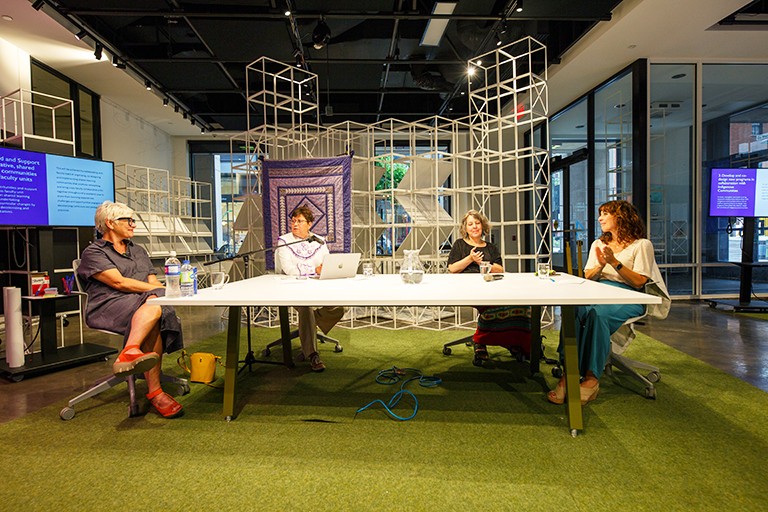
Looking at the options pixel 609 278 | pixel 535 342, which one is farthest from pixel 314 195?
pixel 609 278

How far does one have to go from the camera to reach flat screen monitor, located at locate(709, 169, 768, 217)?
203 inches

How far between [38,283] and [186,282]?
6.68 feet

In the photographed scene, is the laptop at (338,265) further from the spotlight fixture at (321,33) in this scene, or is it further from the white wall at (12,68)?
the white wall at (12,68)

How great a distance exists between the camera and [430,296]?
2.07 meters

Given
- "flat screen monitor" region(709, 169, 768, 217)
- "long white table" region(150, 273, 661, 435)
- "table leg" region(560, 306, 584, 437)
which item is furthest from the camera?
"flat screen monitor" region(709, 169, 768, 217)

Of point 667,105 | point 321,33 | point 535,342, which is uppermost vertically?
point 321,33

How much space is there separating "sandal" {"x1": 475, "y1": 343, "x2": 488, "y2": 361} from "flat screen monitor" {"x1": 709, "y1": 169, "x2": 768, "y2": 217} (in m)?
3.87

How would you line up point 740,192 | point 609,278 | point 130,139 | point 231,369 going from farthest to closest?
point 130,139
point 740,192
point 609,278
point 231,369

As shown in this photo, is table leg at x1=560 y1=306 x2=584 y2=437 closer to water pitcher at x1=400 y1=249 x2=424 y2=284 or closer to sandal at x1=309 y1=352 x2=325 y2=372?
water pitcher at x1=400 y1=249 x2=424 y2=284

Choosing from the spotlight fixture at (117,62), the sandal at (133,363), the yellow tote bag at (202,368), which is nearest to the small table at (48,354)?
the yellow tote bag at (202,368)

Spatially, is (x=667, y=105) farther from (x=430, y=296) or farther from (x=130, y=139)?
(x=130, y=139)

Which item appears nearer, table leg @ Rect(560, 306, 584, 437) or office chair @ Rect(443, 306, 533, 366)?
table leg @ Rect(560, 306, 584, 437)

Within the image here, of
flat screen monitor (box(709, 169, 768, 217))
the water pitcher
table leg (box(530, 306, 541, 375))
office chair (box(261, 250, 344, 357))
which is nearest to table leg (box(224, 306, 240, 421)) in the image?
the water pitcher

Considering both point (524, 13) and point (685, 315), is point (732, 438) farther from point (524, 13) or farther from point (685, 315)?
point (524, 13)
